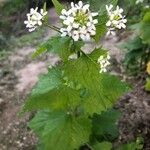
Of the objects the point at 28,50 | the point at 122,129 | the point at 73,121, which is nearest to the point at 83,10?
the point at 73,121

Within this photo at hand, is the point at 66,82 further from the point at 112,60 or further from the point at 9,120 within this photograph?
the point at 112,60

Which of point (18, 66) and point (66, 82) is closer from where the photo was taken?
point (66, 82)

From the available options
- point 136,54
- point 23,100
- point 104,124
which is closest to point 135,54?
point 136,54

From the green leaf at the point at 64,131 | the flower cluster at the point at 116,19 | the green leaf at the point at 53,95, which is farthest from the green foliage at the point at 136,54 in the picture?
the flower cluster at the point at 116,19

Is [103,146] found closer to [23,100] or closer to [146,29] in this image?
[146,29]

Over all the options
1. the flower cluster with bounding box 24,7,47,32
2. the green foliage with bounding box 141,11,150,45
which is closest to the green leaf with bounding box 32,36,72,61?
the flower cluster with bounding box 24,7,47,32

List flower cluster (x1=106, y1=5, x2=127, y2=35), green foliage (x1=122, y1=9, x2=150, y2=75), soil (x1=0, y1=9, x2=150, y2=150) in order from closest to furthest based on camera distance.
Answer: flower cluster (x1=106, y1=5, x2=127, y2=35)
soil (x1=0, y1=9, x2=150, y2=150)
green foliage (x1=122, y1=9, x2=150, y2=75)

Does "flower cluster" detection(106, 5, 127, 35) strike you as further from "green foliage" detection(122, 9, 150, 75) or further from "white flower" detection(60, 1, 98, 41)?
"green foliage" detection(122, 9, 150, 75)
